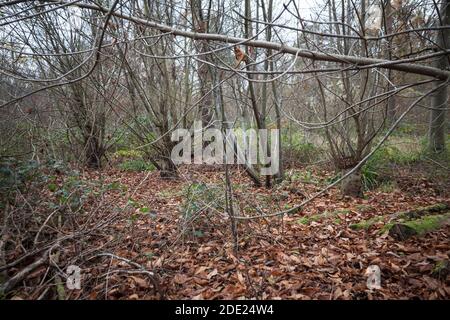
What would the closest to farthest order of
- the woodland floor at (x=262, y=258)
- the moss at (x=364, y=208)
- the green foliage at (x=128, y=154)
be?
1. the woodland floor at (x=262, y=258)
2. the moss at (x=364, y=208)
3. the green foliage at (x=128, y=154)

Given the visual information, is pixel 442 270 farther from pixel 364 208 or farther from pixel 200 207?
pixel 200 207

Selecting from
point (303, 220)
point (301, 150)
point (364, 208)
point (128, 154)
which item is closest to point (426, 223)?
point (364, 208)

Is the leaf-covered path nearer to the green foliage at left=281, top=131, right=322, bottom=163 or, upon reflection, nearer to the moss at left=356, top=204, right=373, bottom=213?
the moss at left=356, top=204, right=373, bottom=213

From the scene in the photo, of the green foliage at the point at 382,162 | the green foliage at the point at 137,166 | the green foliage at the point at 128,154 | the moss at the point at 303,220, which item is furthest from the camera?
the green foliage at the point at 128,154

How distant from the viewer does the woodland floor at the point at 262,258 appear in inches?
82.0

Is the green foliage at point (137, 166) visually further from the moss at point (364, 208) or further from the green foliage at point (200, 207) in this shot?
the moss at point (364, 208)

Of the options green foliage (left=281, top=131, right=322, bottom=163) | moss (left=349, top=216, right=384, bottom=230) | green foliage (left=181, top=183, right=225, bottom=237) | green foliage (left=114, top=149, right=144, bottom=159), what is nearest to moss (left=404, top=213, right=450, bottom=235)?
moss (left=349, top=216, right=384, bottom=230)

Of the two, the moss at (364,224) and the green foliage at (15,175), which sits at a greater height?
the green foliage at (15,175)

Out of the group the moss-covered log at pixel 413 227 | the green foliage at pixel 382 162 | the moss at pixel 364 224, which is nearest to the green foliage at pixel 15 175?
the moss at pixel 364 224

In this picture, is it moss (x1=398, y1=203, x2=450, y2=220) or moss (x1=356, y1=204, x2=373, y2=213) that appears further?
moss (x1=356, y1=204, x2=373, y2=213)

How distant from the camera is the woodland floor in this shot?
2.08m

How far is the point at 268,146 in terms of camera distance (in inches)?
225
